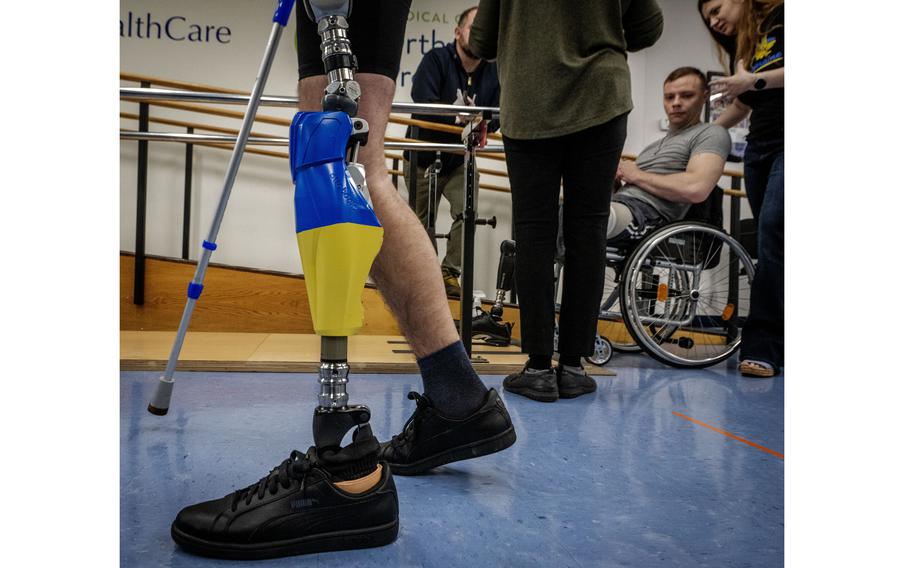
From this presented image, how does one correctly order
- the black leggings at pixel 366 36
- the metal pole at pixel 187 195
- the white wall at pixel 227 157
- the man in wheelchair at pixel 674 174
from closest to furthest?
1. the black leggings at pixel 366 36
2. the man in wheelchair at pixel 674 174
3. the metal pole at pixel 187 195
4. the white wall at pixel 227 157

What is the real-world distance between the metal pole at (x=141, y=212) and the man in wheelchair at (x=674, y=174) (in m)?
2.27

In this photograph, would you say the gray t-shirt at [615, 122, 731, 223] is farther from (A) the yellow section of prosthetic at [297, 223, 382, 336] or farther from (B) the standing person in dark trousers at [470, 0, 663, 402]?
(A) the yellow section of prosthetic at [297, 223, 382, 336]

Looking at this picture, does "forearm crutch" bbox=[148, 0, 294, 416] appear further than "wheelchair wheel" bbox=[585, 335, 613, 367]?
No

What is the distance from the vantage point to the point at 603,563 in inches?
22.7

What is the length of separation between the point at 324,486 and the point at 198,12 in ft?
13.7

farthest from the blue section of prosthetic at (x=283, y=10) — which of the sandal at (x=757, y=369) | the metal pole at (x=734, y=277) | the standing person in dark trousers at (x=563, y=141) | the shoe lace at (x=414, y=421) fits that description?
the metal pole at (x=734, y=277)

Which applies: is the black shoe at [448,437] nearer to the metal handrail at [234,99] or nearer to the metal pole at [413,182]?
the metal handrail at [234,99]

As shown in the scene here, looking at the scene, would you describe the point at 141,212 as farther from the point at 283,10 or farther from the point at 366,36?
the point at 366,36

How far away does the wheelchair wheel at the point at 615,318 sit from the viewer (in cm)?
240

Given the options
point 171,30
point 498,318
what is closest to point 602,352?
point 498,318

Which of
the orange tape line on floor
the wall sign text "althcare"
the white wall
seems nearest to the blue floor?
the orange tape line on floor

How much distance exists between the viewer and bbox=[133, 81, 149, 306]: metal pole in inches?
118

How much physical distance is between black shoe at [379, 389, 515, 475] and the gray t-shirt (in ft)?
5.15

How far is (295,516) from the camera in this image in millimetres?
602
